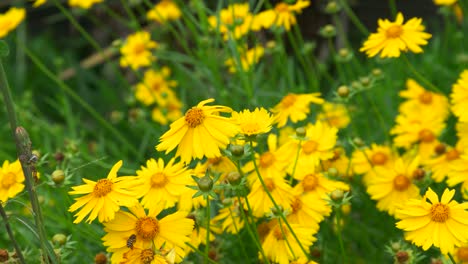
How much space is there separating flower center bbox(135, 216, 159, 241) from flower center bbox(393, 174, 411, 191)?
62 cm

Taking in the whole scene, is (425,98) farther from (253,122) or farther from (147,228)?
(147,228)

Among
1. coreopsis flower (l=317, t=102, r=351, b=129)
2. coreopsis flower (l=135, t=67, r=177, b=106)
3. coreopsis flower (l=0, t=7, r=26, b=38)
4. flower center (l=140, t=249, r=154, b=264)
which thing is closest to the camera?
flower center (l=140, t=249, r=154, b=264)

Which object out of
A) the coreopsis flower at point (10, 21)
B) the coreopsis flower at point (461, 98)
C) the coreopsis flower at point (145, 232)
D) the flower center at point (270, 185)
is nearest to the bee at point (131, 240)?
the coreopsis flower at point (145, 232)

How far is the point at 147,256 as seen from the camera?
115 centimetres

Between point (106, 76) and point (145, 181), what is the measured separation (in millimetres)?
2728

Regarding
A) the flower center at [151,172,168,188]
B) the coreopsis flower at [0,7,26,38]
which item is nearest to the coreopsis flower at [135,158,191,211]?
the flower center at [151,172,168,188]

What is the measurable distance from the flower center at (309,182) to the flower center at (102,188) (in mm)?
436

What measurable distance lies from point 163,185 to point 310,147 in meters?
0.37

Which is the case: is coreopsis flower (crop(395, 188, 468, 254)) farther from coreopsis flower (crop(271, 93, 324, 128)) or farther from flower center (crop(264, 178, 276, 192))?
coreopsis flower (crop(271, 93, 324, 128))

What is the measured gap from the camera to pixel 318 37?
3.65m

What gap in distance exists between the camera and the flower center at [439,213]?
3.97ft

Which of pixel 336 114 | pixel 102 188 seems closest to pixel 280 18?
pixel 336 114

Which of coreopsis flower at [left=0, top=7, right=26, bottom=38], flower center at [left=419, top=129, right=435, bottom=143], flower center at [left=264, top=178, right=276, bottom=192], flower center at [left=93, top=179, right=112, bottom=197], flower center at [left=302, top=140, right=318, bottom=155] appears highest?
coreopsis flower at [left=0, top=7, right=26, bottom=38]

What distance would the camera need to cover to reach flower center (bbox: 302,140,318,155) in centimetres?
159
